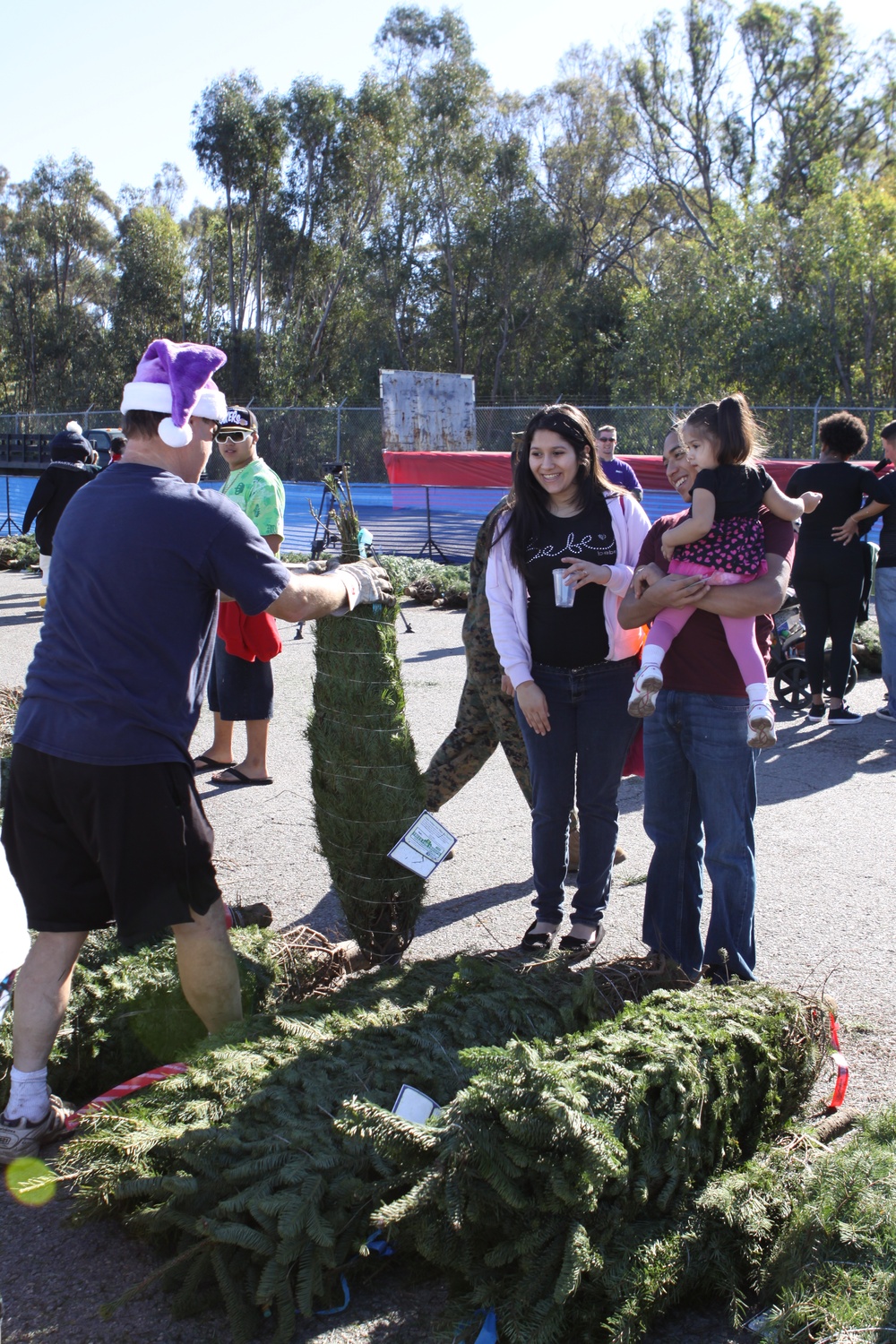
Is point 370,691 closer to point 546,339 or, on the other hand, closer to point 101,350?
point 546,339

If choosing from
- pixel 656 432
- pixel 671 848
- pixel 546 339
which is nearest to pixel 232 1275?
pixel 671 848

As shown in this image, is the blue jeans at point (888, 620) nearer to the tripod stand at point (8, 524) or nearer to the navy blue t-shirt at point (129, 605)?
the navy blue t-shirt at point (129, 605)

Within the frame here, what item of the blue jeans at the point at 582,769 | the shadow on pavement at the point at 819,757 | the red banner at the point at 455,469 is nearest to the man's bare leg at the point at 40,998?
the blue jeans at the point at 582,769

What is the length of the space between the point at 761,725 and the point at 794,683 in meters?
5.23

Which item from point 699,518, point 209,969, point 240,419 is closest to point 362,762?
point 209,969

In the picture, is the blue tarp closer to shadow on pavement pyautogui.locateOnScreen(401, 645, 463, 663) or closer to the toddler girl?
shadow on pavement pyautogui.locateOnScreen(401, 645, 463, 663)

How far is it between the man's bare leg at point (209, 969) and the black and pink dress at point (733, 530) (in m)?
1.87

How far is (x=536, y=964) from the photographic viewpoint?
3242 millimetres

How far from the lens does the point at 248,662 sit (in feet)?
20.5

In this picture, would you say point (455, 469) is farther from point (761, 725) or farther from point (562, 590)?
point (761, 725)

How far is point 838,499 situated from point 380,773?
5.25 metres

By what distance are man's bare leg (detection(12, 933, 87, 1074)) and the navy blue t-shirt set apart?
0.53 m

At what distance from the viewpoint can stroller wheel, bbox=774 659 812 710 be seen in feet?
27.0

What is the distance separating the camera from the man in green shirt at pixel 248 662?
6.24 m
